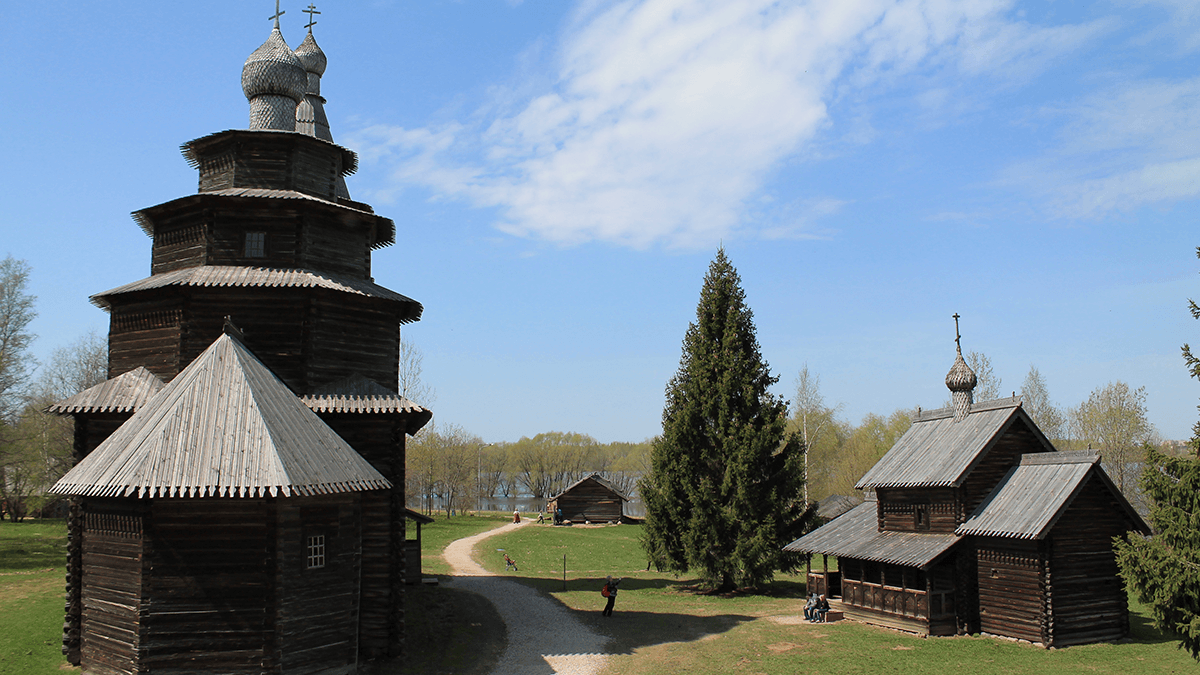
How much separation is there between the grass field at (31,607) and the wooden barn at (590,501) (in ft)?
110

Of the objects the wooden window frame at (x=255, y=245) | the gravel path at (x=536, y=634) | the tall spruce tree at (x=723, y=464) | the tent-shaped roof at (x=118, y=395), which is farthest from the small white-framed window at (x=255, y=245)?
the tall spruce tree at (x=723, y=464)

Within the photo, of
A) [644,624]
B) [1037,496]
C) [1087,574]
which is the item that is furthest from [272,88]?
[1087,574]

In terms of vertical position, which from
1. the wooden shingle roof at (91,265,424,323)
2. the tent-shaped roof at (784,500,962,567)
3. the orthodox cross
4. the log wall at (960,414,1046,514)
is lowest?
the tent-shaped roof at (784,500,962,567)

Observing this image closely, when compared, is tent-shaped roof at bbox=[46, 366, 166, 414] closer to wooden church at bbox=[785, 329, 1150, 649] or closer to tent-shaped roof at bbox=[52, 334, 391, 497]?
tent-shaped roof at bbox=[52, 334, 391, 497]

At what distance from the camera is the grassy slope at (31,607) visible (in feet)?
54.6

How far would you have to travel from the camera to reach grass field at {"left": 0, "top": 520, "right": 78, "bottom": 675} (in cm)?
1664

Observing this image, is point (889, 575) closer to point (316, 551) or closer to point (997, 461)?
point (997, 461)

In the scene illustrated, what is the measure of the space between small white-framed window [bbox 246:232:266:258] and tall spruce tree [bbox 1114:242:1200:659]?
2096 cm

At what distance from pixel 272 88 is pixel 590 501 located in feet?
144

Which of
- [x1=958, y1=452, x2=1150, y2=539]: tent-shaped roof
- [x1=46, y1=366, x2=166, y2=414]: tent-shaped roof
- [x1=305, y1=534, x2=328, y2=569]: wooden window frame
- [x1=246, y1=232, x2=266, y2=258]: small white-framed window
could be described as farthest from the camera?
[x1=958, y1=452, x2=1150, y2=539]: tent-shaped roof

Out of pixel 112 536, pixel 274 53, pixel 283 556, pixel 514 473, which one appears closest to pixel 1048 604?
pixel 283 556

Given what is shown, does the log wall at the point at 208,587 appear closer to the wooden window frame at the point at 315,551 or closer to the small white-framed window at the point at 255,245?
the wooden window frame at the point at 315,551

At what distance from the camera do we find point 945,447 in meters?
23.5

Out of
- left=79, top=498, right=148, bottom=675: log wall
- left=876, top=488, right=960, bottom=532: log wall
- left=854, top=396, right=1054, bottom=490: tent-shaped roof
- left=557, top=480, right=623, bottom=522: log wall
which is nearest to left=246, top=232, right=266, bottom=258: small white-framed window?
left=79, top=498, right=148, bottom=675: log wall
